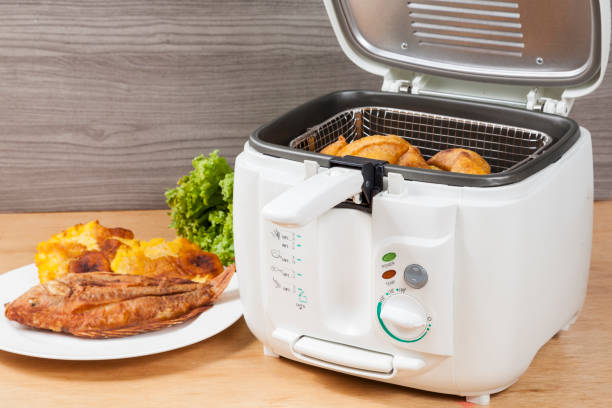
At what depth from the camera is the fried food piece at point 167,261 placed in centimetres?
117

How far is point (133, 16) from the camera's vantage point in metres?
1.46

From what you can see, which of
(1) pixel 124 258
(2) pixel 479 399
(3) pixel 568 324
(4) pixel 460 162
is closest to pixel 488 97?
(4) pixel 460 162

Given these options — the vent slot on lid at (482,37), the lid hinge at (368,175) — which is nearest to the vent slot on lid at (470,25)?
the vent slot on lid at (482,37)

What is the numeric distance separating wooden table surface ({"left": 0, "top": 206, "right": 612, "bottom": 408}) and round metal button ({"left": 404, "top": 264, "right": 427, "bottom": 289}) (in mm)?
181

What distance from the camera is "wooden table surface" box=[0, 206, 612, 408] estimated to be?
3.17 feet

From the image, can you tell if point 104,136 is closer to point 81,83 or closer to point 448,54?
point 81,83

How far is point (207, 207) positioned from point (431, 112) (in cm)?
44

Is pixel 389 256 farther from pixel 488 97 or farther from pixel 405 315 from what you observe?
pixel 488 97

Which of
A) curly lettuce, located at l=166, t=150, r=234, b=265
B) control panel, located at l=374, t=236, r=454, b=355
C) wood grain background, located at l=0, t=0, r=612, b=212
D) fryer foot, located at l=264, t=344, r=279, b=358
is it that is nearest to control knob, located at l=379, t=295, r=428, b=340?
control panel, located at l=374, t=236, r=454, b=355

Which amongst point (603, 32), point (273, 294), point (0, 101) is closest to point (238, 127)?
point (0, 101)

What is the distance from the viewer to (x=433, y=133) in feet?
3.71

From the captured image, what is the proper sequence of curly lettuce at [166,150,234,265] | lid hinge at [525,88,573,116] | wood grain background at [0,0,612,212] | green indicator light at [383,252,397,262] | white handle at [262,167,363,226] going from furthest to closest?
wood grain background at [0,0,612,212] → curly lettuce at [166,150,234,265] → lid hinge at [525,88,573,116] → green indicator light at [383,252,397,262] → white handle at [262,167,363,226]

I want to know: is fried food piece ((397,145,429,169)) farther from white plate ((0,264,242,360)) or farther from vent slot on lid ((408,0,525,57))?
white plate ((0,264,242,360))

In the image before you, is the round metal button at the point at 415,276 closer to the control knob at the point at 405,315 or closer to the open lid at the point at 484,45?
the control knob at the point at 405,315
